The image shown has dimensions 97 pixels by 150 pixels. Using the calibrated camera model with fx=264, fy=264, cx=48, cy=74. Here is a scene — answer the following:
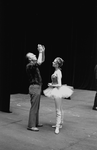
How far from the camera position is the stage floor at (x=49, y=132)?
17.6ft

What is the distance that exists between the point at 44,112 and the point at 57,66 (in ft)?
9.03

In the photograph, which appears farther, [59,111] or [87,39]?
[87,39]

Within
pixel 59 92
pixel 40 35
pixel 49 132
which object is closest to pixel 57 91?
pixel 59 92

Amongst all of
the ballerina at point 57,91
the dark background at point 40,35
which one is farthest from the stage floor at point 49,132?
the dark background at point 40,35

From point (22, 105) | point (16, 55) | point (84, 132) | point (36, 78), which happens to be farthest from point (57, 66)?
point (16, 55)

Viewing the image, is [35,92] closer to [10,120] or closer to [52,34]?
[10,120]

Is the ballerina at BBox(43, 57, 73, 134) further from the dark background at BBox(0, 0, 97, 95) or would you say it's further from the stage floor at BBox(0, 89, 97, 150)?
the dark background at BBox(0, 0, 97, 95)

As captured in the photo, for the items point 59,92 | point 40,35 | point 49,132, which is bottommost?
point 49,132

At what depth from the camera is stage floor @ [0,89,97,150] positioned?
5.37 meters

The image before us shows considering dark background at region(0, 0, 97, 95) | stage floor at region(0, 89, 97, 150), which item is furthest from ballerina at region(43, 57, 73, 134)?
dark background at region(0, 0, 97, 95)

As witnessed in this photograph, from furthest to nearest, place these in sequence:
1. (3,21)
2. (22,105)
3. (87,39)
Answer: (87,39) < (22,105) < (3,21)

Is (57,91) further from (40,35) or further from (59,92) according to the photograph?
→ (40,35)

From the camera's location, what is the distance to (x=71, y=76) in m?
13.8

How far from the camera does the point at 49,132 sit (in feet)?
21.0
